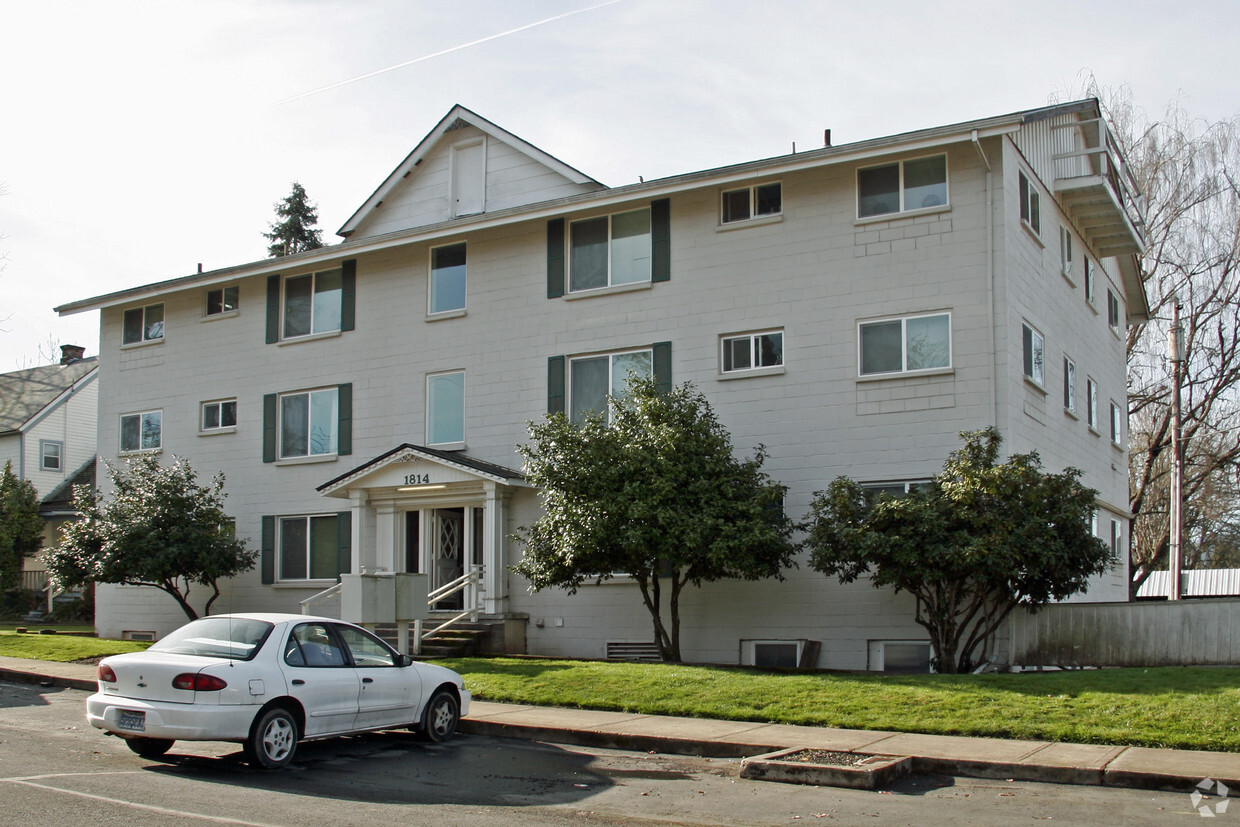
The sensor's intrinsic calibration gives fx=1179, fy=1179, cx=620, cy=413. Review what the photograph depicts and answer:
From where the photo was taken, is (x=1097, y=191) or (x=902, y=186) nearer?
(x=902, y=186)

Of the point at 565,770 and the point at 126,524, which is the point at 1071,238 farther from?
the point at 126,524

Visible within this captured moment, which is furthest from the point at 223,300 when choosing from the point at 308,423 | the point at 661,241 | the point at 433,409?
the point at 661,241

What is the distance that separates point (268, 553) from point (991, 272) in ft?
50.4

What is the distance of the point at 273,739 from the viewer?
10180 millimetres

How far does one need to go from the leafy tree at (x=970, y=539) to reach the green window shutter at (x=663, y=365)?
168 inches

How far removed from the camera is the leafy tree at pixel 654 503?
17.0 m

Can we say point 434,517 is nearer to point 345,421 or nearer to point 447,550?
point 447,550

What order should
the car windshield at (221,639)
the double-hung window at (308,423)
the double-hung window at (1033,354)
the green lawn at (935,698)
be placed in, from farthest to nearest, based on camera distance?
the double-hung window at (308,423) < the double-hung window at (1033,354) < the green lawn at (935,698) < the car windshield at (221,639)

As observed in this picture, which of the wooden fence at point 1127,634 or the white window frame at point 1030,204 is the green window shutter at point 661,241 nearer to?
the white window frame at point 1030,204

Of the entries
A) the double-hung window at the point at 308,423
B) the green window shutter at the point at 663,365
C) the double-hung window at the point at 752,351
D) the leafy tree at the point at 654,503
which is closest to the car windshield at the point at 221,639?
the leafy tree at the point at 654,503

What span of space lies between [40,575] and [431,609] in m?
20.2

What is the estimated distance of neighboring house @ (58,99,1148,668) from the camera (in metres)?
18.1

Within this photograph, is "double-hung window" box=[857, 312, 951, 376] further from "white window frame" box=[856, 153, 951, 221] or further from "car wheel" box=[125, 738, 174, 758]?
"car wheel" box=[125, 738, 174, 758]

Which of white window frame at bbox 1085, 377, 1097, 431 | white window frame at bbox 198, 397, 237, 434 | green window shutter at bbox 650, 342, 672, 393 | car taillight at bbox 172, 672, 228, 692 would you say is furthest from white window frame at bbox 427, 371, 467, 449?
car taillight at bbox 172, 672, 228, 692
